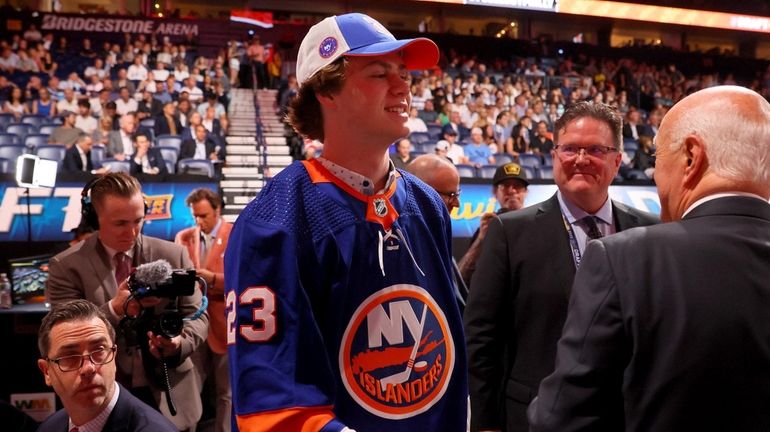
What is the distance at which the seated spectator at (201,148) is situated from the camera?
10.8m

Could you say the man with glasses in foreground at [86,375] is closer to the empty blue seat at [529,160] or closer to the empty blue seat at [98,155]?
the empty blue seat at [98,155]

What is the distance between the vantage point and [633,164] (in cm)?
1306

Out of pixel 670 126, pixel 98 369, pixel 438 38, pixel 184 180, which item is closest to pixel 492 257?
pixel 670 126

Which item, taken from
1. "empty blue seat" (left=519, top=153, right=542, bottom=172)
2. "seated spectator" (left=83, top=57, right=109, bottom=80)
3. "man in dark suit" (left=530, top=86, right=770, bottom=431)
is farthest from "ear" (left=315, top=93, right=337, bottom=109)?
"seated spectator" (left=83, top=57, right=109, bottom=80)

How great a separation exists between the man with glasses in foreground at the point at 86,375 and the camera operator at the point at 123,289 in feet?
0.38

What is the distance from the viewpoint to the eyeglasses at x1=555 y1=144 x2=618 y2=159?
2.29m

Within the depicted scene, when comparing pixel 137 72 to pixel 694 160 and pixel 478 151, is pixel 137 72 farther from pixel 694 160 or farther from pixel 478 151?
pixel 694 160

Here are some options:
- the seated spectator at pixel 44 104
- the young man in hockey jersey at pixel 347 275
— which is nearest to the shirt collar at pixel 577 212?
the young man in hockey jersey at pixel 347 275

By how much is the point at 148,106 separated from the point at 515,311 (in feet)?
36.7

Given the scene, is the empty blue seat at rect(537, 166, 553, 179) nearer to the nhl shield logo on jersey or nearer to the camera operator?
the camera operator

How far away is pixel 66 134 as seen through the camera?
1091 centimetres

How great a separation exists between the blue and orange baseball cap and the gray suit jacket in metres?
1.43

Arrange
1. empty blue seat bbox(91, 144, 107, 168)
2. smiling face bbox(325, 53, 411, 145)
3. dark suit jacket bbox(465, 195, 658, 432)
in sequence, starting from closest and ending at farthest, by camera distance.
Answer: smiling face bbox(325, 53, 411, 145) < dark suit jacket bbox(465, 195, 658, 432) < empty blue seat bbox(91, 144, 107, 168)

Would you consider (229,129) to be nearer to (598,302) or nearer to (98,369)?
(98,369)
